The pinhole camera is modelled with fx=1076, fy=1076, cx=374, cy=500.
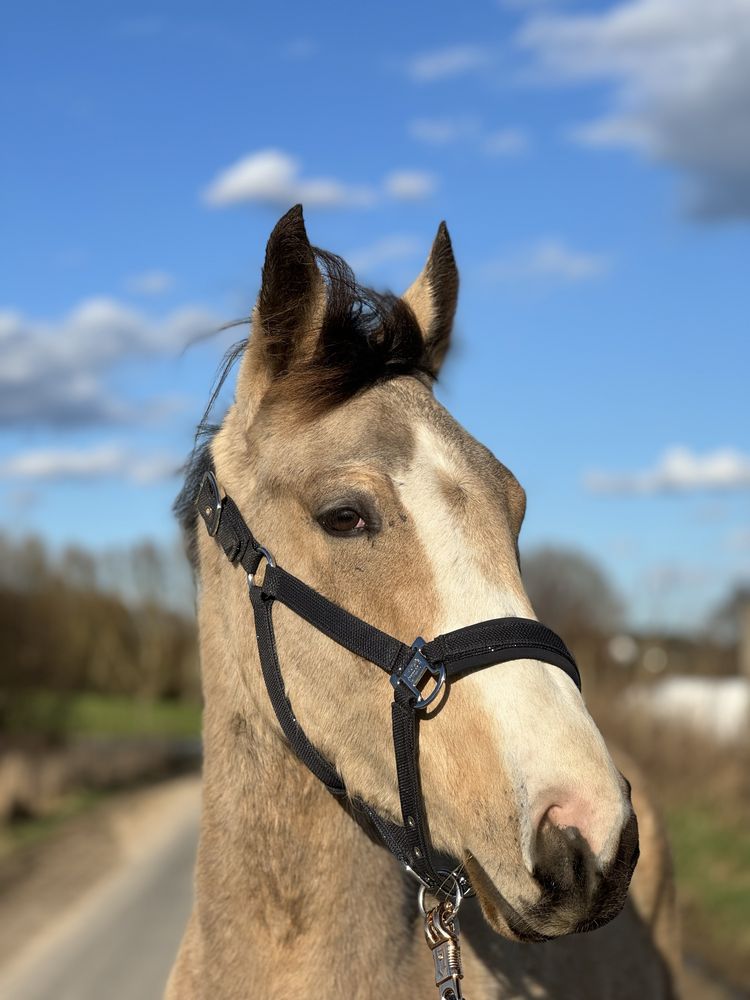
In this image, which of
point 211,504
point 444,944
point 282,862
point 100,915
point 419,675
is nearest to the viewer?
point 419,675

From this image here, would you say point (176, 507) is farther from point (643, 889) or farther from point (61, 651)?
point (61, 651)

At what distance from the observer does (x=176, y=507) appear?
12.6ft

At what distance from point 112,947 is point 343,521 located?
24.8ft

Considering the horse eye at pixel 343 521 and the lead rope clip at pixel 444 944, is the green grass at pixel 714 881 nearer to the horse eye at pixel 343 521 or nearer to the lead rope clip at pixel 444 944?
the lead rope clip at pixel 444 944

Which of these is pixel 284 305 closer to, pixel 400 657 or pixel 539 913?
pixel 400 657

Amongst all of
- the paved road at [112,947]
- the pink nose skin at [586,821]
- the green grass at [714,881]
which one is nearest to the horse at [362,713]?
the pink nose skin at [586,821]

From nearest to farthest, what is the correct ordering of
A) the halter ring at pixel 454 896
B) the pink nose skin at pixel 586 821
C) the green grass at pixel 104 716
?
1. the pink nose skin at pixel 586 821
2. the halter ring at pixel 454 896
3. the green grass at pixel 104 716

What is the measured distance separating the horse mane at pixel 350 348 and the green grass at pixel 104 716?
26569 millimetres

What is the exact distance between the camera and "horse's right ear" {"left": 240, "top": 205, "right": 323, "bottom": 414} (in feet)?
10.2

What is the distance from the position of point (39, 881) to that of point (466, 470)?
1123 centimetres

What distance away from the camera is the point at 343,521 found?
2850 mm

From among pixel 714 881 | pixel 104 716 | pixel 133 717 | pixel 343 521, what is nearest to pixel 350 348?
pixel 343 521

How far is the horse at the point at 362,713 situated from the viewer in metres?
2.40

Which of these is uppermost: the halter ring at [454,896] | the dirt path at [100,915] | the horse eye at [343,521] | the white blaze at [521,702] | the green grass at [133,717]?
the horse eye at [343,521]
